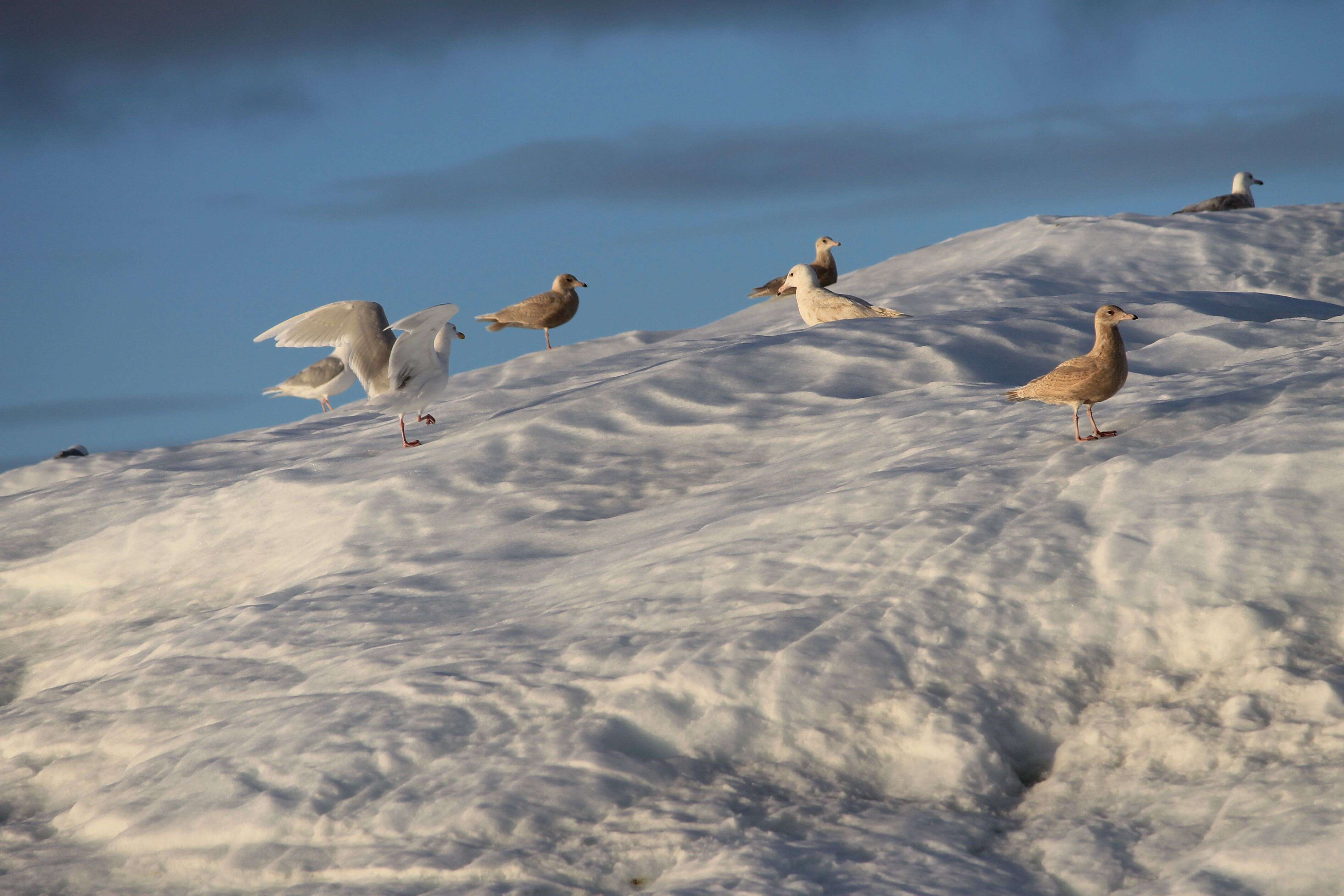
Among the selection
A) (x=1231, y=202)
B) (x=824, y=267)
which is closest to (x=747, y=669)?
(x=824, y=267)

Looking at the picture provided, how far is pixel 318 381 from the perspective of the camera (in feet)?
48.6

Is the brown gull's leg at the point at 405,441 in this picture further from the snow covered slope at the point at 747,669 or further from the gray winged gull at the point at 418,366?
the snow covered slope at the point at 747,669

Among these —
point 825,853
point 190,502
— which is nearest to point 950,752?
point 825,853

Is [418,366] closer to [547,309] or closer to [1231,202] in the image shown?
[547,309]

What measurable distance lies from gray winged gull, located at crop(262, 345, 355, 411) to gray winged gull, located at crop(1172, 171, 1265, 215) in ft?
59.5

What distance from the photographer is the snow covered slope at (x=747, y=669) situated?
455 cm

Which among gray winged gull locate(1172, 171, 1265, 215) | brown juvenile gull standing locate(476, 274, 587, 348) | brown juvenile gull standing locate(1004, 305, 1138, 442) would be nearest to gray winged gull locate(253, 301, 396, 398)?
brown juvenile gull standing locate(476, 274, 587, 348)

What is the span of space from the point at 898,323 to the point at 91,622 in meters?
8.73

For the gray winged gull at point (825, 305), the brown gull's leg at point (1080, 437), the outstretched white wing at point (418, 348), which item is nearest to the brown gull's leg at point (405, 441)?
the outstretched white wing at point (418, 348)

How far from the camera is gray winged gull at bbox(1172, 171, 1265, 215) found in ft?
80.8

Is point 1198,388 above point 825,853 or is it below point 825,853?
above

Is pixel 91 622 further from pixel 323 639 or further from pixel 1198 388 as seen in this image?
pixel 1198 388

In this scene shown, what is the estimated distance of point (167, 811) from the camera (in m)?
5.30

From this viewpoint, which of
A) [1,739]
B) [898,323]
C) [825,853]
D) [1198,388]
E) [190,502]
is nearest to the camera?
[825,853]
